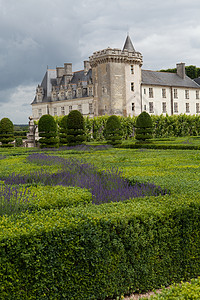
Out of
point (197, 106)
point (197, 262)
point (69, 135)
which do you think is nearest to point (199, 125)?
point (197, 106)

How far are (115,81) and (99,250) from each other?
1506 inches

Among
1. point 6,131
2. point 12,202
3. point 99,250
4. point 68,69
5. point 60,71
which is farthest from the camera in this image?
point 60,71

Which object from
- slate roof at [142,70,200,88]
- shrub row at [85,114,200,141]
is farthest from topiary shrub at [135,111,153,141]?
slate roof at [142,70,200,88]

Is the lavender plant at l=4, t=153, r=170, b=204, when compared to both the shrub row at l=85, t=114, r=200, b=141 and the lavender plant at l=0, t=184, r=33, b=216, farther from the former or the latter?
the shrub row at l=85, t=114, r=200, b=141

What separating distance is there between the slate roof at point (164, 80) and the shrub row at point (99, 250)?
42.2 metres

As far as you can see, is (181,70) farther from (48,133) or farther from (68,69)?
(48,133)

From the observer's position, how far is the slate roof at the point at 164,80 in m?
46.0

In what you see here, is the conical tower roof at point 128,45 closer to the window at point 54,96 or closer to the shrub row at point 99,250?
the window at point 54,96

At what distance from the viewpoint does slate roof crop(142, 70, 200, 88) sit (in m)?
46.0

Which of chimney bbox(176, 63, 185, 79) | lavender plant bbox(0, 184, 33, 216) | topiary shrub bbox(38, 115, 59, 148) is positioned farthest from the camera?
chimney bbox(176, 63, 185, 79)

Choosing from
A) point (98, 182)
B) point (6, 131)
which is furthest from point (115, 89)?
point (98, 182)

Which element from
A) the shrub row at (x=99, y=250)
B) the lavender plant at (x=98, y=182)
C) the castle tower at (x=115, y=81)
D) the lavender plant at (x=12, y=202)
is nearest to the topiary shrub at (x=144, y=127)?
the lavender plant at (x=98, y=182)

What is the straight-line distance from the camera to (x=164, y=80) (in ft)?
158

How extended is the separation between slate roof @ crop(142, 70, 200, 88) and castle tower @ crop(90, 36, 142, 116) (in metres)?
3.86
